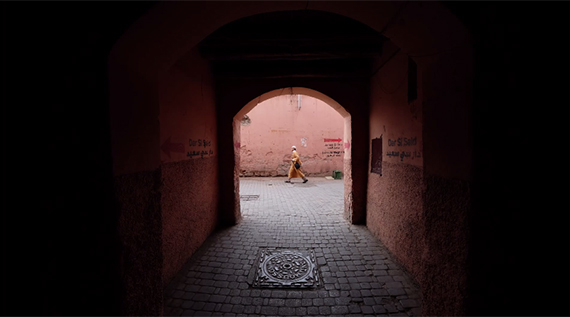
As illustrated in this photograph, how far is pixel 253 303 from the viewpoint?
270 centimetres

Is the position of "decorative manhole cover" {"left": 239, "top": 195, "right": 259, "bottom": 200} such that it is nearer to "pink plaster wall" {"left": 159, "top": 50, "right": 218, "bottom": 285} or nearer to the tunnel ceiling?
"pink plaster wall" {"left": 159, "top": 50, "right": 218, "bottom": 285}

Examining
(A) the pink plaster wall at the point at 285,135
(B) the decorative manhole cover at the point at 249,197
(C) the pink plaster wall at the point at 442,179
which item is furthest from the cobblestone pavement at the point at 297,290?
(A) the pink plaster wall at the point at 285,135

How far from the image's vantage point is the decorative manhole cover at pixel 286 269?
3.05 m

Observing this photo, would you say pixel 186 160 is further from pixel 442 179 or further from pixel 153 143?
pixel 442 179

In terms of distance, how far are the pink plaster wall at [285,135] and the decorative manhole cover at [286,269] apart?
9475 mm

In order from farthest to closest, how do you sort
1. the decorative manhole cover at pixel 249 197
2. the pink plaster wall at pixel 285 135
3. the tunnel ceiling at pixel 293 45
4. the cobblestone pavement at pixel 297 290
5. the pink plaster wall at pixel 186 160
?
1. the pink plaster wall at pixel 285 135
2. the decorative manhole cover at pixel 249 197
3. the tunnel ceiling at pixel 293 45
4. the pink plaster wall at pixel 186 160
5. the cobblestone pavement at pixel 297 290

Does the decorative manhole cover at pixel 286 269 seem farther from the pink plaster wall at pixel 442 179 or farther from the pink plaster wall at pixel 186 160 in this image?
the pink plaster wall at pixel 442 179

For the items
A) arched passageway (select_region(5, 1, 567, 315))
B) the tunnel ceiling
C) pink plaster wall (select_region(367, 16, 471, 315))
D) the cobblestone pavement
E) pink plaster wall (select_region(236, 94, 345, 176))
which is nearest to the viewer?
arched passageway (select_region(5, 1, 567, 315))

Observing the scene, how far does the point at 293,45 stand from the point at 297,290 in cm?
359

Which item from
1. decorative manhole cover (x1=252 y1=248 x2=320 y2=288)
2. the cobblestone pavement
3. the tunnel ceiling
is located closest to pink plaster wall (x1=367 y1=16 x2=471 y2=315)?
the cobblestone pavement

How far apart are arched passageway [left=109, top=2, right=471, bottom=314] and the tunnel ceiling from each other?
0.02 m

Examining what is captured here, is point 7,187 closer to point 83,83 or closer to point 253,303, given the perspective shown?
point 83,83

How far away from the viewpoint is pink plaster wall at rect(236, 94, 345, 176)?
43.6ft

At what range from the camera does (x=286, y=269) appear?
339 cm
